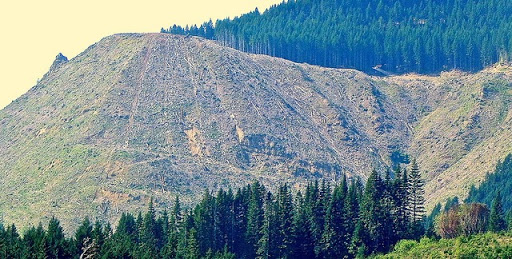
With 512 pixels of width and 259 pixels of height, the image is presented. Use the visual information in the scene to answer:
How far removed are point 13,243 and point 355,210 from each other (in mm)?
39215

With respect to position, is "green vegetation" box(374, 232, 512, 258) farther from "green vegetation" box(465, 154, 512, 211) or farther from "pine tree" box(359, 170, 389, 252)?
"green vegetation" box(465, 154, 512, 211)

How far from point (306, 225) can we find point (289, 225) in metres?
1.90

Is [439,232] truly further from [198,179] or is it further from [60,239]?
[198,179]

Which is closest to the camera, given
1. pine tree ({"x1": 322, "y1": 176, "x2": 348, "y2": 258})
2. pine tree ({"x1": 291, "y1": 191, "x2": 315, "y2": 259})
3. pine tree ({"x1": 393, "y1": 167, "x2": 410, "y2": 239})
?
pine tree ({"x1": 393, "y1": 167, "x2": 410, "y2": 239})

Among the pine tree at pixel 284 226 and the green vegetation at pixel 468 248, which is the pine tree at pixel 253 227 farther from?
the green vegetation at pixel 468 248

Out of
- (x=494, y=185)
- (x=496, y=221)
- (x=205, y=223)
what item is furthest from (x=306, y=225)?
(x=494, y=185)

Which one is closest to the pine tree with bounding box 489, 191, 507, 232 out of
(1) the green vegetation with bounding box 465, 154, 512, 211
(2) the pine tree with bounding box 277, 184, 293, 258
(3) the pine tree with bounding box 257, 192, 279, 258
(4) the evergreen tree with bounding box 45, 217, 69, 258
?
(2) the pine tree with bounding box 277, 184, 293, 258

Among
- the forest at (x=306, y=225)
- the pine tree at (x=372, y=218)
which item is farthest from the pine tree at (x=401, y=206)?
the pine tree at (x=372, y=218)

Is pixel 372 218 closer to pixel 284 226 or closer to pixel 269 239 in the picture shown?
pixel 284 226

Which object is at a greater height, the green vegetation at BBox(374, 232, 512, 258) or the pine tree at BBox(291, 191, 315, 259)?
the pine tree at BBox(291, 191, 315, 259)

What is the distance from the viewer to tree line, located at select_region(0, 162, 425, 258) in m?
127

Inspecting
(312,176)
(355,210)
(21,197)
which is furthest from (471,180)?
(21,197)

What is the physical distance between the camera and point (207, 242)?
13400 cm

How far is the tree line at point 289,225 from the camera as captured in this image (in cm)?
12662
